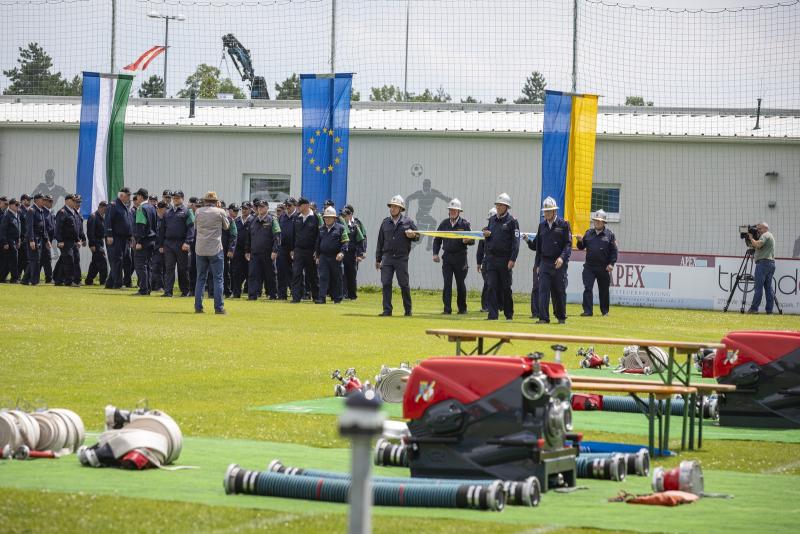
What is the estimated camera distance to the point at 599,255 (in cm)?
2853

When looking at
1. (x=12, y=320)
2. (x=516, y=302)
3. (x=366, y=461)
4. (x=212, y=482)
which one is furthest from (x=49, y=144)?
(x=366, y=461)

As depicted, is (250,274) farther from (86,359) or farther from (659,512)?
Answer: (659,512)

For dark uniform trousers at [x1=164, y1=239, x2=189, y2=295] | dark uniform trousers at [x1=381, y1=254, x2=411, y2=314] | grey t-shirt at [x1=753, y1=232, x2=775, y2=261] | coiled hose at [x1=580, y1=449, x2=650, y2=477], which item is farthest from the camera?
grey t-shirt at [x1=753, y1=232, x2=775, y2=261]

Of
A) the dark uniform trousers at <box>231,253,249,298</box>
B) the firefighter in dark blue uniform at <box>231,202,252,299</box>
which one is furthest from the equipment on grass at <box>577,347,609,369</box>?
the dark uniform trousers at <box>231,253,249,298</box>

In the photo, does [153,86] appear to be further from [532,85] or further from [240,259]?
[240,259]

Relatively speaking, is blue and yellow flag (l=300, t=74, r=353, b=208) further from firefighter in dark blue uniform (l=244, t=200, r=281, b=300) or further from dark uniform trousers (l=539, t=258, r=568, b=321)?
dark uniform trousers (l=539, t=258, r=568, b=321)

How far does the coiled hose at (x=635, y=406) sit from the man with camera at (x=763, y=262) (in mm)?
17739

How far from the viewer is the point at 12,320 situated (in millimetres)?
19078

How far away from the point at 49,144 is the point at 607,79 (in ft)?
57.2

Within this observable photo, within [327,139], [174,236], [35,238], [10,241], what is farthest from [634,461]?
[10,241]

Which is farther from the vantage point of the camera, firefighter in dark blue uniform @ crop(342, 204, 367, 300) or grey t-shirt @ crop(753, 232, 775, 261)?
firefighter in dark blue uniform @ crop(342, 204, 367, 300)

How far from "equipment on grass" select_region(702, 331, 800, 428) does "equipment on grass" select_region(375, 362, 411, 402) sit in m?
2.71

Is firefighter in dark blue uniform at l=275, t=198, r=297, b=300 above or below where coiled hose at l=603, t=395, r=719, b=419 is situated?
above

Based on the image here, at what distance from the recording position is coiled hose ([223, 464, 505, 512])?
7.01 metres
